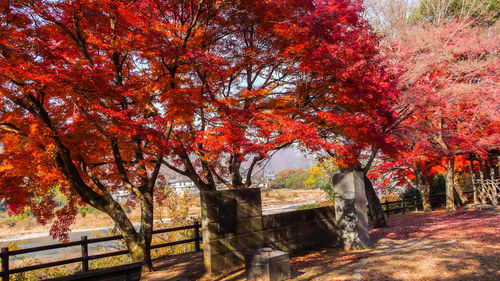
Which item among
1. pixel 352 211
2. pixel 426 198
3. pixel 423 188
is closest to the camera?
pixel 352 211

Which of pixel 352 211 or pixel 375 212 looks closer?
pixel 352 211

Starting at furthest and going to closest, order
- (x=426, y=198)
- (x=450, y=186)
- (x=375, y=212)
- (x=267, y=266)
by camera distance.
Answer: (x=426, y=198)
(x=450, y=186)
(x=375, y=212)
(x=267, y=266)

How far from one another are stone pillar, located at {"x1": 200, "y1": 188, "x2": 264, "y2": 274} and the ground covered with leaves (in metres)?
0.41

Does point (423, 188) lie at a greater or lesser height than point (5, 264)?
greater

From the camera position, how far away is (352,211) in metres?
10.5

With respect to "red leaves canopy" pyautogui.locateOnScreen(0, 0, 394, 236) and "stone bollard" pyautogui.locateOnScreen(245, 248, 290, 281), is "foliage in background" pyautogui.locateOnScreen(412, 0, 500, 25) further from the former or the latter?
"stone bollard" pyautogui.locateOnScreen(245, 248, 290, 281)

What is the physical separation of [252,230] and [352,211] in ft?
11.4

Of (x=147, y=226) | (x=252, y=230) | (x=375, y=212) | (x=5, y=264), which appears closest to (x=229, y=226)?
(x=252, y=230)

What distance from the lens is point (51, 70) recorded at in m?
6.23

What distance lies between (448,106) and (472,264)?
40.0 feet

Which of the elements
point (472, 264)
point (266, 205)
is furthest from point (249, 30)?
point (266, 205)

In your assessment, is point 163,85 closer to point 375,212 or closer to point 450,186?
point 375,212

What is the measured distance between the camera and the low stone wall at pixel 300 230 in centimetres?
986

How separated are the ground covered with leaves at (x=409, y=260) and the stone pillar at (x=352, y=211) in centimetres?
47
